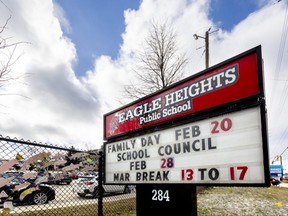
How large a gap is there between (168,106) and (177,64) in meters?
13.8

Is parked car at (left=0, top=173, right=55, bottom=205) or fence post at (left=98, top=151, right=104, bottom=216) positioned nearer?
parked car at (left=0, top=173, right=55, bottom=205)

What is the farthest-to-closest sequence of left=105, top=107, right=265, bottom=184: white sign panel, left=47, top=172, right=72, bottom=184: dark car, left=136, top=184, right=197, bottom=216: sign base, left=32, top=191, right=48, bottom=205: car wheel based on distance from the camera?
left=32, top=191, right=48, bottom=205: car wheel → left=47, top=172, right=72, bottom=184: dark car → left=136, top=184, right=197, bottom=216: sign base → left=105, top=107, right=265, bottom=184: white sign panel

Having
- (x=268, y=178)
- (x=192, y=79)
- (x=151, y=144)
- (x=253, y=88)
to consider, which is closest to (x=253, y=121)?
(x=253, y=88)

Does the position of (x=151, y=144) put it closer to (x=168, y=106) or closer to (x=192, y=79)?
(x=168, y=106)

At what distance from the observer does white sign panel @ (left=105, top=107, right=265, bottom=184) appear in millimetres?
2994

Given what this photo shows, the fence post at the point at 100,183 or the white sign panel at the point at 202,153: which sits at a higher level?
the white sign panel at the point at 202,153

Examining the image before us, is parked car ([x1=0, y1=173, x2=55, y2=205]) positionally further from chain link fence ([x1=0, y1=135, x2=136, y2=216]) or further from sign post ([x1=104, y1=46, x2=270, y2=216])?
sign post ([x1=104, y1=46, x2=270, y2=216])

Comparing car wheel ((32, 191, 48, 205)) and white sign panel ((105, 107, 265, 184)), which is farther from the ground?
white sign panel ((105, 107, 265, 184))

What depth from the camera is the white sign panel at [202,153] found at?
9.82 feet

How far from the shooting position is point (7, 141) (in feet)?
13.3

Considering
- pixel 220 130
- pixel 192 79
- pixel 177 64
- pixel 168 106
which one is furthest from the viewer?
pixel 177 64

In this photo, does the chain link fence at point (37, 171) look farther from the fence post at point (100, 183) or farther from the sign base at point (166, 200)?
the sign base at point (166, 200)

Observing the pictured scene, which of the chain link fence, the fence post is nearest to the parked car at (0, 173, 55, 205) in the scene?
the chain link fence

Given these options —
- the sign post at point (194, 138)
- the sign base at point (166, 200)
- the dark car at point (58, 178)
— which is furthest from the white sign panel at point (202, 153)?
the dark car at point (58, 178)
